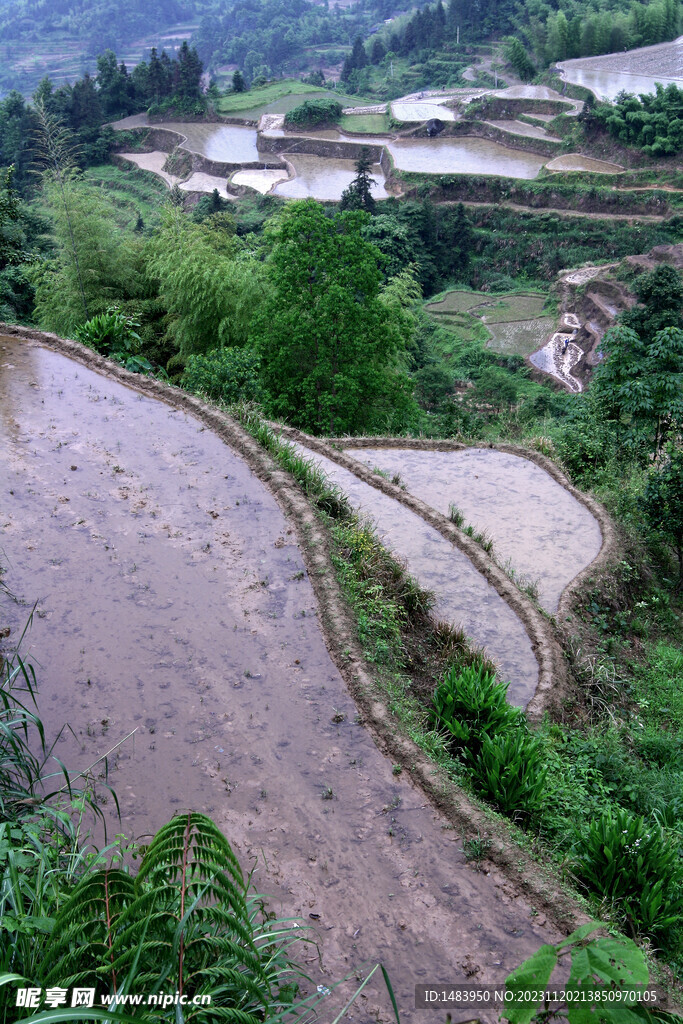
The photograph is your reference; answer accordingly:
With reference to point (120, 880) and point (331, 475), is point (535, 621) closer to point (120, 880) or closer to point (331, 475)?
point (331, 475)

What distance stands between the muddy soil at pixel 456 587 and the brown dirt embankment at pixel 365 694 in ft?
4.18

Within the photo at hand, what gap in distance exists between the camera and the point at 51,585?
18.7ft

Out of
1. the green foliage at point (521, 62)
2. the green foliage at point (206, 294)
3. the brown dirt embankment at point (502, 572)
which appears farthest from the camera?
the green foliage at point (521, 62)

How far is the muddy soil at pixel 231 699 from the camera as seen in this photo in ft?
11.9

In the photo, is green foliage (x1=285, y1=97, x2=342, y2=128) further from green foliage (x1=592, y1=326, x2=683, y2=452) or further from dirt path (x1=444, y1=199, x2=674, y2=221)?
green foliage (x1=592, y1=326, x2=683, y2=452)

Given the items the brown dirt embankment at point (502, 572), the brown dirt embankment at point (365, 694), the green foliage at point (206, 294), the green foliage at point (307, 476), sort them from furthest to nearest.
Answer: the green foliage at point (206, 294) < the green foliage at point (307, 476) < the brown dirt embankment at point (502, 572) < the brown dirt embankment at point (365, 694)

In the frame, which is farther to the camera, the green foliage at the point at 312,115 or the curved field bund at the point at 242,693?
the green foliage at the point at 312,115

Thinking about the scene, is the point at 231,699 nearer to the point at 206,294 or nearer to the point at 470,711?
the point at 470,711

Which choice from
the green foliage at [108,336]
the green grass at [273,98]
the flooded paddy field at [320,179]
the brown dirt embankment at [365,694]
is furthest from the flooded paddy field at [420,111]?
the brown dirt embankment at [365,694]

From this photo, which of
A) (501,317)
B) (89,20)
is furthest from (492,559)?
(89,20)

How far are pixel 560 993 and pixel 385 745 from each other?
163cm

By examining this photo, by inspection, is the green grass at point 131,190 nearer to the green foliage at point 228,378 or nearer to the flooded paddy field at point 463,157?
the flooded paddy field at point 463,157

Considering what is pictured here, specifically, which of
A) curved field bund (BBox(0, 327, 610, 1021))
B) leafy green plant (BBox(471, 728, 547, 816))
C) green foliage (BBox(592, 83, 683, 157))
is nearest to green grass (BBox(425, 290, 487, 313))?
green foliage (BBox(592, 83, 683, 157))

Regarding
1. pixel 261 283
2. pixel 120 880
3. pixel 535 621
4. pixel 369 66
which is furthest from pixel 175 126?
pixel 120 880
